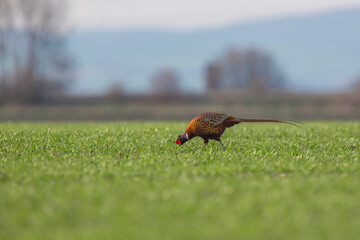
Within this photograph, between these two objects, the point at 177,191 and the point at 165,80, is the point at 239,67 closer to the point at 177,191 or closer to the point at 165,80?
the point at 165,80

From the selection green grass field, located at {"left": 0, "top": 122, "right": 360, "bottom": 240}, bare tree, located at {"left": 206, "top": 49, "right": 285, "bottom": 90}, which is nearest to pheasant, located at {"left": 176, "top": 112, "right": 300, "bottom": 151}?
green grass field, located at {"left": 0, "top": 122, "right": 360, "bottom": 240}

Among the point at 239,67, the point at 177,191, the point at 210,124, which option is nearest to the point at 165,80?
the point at 239,67

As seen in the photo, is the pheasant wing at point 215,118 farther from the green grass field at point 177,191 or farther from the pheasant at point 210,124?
the green grass field at point 177,191

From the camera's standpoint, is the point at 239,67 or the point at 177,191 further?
the point at 239,67

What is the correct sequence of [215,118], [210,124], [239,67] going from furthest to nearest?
[239,67]
[215,118]
[210,124]

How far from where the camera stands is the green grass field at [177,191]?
6.70 metres

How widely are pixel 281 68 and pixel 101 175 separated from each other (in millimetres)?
120647

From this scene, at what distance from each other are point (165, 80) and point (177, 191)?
254 ft

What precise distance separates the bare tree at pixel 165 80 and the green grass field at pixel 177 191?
60.8 metres

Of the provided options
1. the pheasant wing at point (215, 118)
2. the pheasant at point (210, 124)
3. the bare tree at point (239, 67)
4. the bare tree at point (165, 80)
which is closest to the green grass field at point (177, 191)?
the pheasant at point (210, 124)

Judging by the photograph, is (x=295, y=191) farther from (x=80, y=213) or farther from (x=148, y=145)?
(x=148, y=145)

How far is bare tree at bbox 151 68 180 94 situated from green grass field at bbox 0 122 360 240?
60.8 metres

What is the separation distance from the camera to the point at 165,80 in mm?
85188

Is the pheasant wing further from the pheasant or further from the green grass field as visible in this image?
the green grass field
